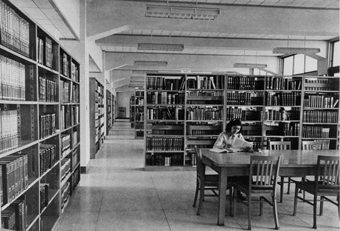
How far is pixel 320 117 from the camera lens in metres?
7.57

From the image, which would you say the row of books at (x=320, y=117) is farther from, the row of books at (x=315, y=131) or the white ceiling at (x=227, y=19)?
the white ceiling at (x=227, y=19)

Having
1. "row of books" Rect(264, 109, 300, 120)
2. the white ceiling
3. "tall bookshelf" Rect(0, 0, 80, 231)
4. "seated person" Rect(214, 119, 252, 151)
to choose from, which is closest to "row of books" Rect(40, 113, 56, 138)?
"tall bookshelf" Rect(0, 0, 80, 231)

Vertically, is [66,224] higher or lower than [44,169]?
lower

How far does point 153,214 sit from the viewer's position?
4.24 meters

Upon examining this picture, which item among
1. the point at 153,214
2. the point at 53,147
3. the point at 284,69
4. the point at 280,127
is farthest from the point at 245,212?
the point at 284,69

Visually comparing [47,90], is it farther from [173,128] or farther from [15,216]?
[173,128]

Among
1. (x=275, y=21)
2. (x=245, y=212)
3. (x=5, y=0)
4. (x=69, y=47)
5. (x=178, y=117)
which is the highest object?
(x=275, y=21)

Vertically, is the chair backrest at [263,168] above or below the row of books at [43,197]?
above

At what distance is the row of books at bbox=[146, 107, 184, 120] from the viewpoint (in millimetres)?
7234

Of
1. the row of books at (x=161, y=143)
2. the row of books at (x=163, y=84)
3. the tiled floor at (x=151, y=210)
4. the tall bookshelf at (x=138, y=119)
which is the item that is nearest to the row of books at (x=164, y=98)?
the row of books at (x=163, y=84)

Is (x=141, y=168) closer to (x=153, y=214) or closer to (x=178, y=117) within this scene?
(x=178, y=117)

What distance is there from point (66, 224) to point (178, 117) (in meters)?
4.01

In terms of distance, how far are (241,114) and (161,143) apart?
213cm

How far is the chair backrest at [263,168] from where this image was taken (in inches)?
145
